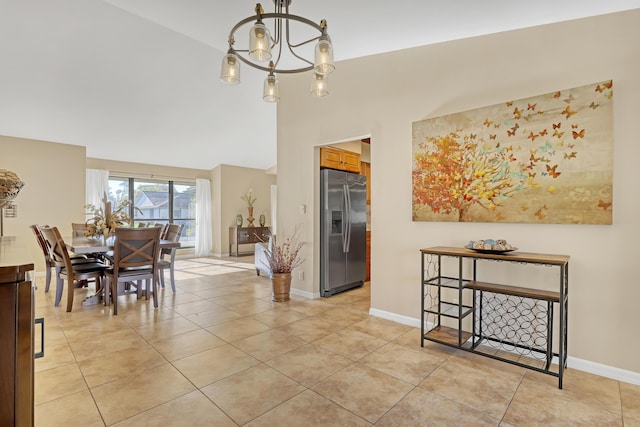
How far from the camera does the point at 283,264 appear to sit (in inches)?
166

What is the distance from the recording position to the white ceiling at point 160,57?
251cm

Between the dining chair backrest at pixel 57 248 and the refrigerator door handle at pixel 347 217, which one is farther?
the refrigerator door handle at pixel 347 217

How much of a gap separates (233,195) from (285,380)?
6.97m

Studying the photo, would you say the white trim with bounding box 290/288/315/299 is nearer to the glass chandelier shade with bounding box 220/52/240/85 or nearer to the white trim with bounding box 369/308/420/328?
the white trim with bounding box 369/308/420/328

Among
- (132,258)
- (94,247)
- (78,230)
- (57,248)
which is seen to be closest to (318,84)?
(132,258)

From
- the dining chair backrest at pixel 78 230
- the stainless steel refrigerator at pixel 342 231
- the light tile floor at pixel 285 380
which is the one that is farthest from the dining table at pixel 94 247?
the stainless steel refrigerator at pixel 342 231

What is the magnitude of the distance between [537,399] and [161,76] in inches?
220

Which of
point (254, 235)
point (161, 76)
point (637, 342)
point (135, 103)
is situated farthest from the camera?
point (254, 235)

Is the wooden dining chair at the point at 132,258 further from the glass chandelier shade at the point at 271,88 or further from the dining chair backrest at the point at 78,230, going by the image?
the glass chandelier shade at the point at 271,88

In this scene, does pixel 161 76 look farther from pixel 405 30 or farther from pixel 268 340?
pixel 268 340

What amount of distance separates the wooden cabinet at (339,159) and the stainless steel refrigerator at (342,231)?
108 mm

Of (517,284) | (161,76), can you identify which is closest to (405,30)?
(517,284)

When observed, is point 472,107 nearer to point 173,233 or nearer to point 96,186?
point 173,233

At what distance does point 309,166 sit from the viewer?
4305 millimetres
